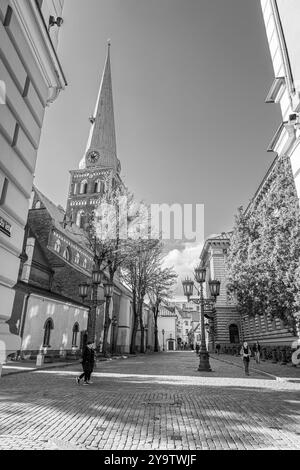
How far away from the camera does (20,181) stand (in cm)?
486

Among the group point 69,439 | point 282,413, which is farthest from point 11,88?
point 282,413

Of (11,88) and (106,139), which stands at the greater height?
(106,139)

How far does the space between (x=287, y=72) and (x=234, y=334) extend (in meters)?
44.3

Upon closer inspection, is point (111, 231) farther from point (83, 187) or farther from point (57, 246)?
point (83, 187)

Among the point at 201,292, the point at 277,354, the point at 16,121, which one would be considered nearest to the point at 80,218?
the point at 277,354

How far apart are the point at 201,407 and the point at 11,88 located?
7564 millimetres

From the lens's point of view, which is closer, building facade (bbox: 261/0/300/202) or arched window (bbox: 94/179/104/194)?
building facade (bbox: 261/0/300/202)

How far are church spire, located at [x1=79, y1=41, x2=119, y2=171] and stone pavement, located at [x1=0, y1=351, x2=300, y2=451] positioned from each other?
64.3 meters

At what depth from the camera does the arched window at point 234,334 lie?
1780 inches

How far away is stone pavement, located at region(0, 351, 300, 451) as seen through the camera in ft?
15.7

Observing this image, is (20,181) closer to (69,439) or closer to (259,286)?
(69,439)

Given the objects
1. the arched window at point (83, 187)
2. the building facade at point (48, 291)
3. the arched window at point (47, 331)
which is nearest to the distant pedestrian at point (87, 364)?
the building facade at point (48, 291)

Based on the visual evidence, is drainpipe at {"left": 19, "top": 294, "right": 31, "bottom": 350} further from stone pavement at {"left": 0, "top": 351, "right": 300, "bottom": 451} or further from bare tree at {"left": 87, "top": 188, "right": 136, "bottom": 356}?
Result: stone pavement at {"left": 0, "top": 351, "right": 300, "bottom": 451}

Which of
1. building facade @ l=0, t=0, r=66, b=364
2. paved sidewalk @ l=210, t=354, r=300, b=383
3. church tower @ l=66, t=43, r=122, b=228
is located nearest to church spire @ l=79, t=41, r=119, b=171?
church tower @ l=66, t=43, r=122, b=228
